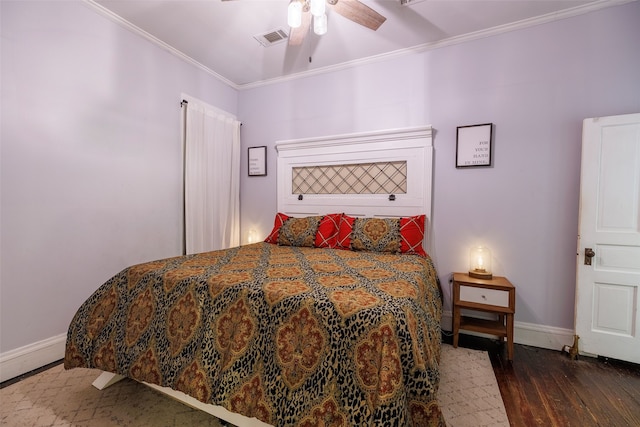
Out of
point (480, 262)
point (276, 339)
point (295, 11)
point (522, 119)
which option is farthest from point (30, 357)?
point (522, 119)

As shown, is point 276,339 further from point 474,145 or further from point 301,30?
point 474,145

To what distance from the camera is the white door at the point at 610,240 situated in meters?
2.02

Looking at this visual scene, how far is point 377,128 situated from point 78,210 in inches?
110

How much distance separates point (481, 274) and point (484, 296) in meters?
0.22

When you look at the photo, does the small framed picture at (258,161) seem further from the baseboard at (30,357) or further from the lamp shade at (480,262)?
the lamp shade at (480,262)

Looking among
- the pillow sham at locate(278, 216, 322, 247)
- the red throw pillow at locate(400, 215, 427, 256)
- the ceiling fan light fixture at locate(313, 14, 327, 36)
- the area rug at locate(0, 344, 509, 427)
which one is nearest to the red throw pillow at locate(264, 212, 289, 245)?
the pillow sham at locate(278, 216, 322, 247)

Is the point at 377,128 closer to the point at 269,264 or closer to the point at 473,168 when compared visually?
the point at 473,168

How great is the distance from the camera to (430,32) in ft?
8.38

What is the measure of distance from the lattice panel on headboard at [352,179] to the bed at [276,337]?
966 millimetres

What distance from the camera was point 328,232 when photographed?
2.76 meters

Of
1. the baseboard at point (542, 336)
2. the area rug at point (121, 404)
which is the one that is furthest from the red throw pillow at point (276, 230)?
the baseboard at point (542, 336)

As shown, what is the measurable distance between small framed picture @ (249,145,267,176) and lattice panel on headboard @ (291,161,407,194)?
47cm

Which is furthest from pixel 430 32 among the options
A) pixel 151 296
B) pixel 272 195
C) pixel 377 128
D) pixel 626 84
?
pixel 151 296

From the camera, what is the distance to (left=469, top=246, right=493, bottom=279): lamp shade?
2412 millimetres
